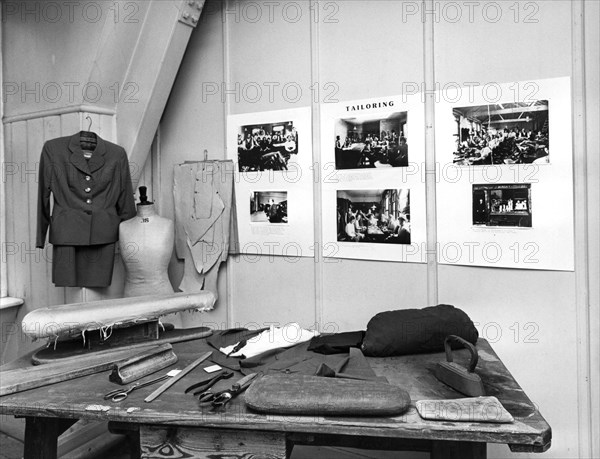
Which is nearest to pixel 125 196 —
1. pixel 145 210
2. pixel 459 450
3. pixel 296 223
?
pixel 145 210

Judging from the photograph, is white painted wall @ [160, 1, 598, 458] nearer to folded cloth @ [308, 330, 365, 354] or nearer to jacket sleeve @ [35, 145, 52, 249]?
folded cloth @ [308, 330, 365, 354]

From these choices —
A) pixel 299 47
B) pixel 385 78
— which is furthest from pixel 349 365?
pixel 299 47

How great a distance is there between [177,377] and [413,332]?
36.9 inches

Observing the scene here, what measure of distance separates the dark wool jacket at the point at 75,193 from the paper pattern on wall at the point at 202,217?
0.51 m


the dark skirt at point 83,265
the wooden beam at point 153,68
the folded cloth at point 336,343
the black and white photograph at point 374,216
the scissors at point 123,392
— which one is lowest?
the scissors at point 123,392

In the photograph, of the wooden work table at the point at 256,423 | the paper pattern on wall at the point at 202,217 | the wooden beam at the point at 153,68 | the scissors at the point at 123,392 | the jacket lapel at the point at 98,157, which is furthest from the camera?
the paper pattern on wall at the point at 202,217

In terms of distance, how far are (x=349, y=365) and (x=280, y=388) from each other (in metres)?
0.41

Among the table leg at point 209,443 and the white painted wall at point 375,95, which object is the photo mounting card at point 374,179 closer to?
the white painted wall at point 375,95

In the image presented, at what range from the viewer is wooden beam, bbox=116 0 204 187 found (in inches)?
116

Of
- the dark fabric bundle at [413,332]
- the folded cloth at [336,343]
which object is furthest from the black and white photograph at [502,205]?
the folded cloth at [336,343]

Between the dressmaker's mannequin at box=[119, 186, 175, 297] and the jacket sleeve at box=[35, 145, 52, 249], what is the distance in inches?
15.9

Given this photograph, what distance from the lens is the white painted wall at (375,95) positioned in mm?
2410

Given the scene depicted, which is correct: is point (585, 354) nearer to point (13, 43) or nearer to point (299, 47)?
point (299, 47)

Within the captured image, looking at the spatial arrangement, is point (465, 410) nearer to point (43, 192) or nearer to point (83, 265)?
point (83, 265)
